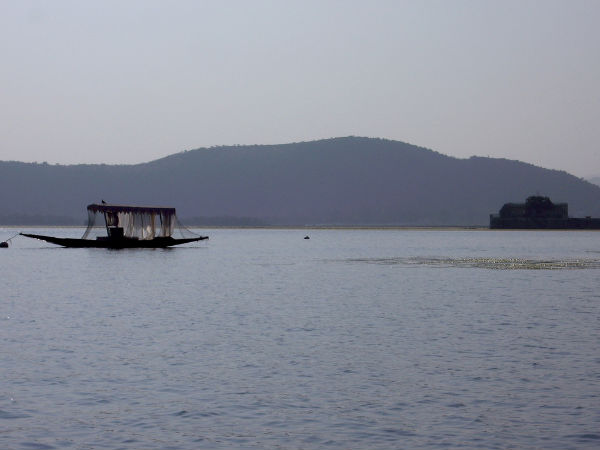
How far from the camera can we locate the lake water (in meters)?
20.9

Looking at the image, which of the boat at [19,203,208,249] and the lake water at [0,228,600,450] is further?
the boat at [19,203,208,249]

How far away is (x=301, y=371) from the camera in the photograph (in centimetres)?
2881

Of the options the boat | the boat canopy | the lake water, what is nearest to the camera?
the lake water

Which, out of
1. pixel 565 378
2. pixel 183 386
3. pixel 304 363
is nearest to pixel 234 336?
pixel 304 363

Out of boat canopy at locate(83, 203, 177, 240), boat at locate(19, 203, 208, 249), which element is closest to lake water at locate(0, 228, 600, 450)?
boat at locate(19, 203, 208, 249)

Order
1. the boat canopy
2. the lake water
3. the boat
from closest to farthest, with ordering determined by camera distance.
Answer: the lake water, the boat, the boat canopy

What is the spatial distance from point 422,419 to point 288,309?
95.4ft

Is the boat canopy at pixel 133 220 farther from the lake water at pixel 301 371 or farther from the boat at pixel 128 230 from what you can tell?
the lake water at pixel 301 371

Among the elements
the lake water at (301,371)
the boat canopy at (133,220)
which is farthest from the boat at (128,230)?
the lake water at (301,371)

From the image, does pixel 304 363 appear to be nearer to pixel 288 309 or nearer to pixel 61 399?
pixel 61 399

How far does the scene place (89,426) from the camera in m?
21.4

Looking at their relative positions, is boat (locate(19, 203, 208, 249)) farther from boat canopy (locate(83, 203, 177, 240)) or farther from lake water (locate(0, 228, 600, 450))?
lake water (locate(0, 228, 600, 450))

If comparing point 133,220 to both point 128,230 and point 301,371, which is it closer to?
point 128,230

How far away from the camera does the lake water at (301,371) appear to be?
20.9m
